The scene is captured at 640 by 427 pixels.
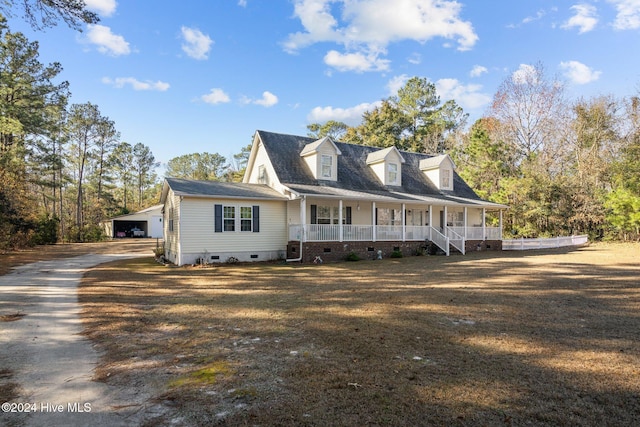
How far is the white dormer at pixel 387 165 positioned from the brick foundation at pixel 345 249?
4662 millimetres

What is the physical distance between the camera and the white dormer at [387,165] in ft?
73.9

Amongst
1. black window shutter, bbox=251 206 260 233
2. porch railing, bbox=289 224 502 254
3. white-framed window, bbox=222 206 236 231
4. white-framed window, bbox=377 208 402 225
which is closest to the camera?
white-framed window, bbox=222 206 236 231

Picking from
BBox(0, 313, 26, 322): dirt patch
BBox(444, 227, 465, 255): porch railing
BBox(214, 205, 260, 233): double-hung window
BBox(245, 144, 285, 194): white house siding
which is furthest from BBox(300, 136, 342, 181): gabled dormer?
BBox(0, 313, 26, 322): dirt patch

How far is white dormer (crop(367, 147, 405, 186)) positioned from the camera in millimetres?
22531

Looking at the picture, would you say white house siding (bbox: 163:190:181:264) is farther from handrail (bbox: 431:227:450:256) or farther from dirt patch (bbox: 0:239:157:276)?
handrail (bbox: 431:227:450:256)

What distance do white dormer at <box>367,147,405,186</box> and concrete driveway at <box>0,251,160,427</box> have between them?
1774 cm

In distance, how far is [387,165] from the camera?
74.3 ft

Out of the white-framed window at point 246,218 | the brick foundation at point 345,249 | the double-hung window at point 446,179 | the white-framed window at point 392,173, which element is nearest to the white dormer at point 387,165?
the white-framed window at point 392,173

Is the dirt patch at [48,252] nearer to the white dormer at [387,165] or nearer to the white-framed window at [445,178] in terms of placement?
the white dormer at [387,165]

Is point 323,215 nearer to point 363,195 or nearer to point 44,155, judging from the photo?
point 363,195

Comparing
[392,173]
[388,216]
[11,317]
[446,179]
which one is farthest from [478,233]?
[11,317]

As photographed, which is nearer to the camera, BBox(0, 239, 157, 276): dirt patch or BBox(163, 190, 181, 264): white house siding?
BBox(163, 190, 181, 264): white house siding

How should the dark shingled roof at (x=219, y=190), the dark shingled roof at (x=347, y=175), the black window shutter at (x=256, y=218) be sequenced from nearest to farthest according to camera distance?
1. the dark shingled roof at (x=219, y=190)
2. the black window shutter at (x=256, y=218)
3. the dark shingled roof at (x=347, y=175)

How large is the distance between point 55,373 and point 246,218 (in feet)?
42.7
